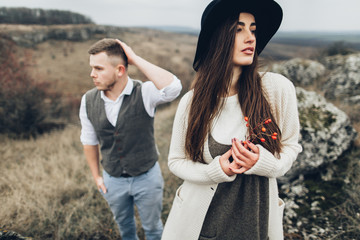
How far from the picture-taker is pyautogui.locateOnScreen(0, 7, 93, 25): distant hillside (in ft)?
67.2

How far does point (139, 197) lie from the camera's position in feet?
6.97

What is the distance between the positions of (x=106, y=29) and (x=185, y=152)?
1452 inches

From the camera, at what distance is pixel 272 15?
1.37m

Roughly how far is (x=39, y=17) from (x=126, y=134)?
3237cm

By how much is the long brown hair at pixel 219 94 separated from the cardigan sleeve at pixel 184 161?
0.18ft

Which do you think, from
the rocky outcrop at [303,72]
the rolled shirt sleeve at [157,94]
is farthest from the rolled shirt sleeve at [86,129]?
the rocky outcrop at [303,72]

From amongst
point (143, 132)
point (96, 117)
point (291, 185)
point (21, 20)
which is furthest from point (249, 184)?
point (21, 20)

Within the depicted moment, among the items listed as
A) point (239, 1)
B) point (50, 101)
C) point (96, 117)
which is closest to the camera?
point (239, 1)

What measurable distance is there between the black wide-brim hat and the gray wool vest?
2.62 feet

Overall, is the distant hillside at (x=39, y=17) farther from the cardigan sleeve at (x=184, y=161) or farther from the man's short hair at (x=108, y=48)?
the cardigan sleeve at (x=184, y=161)

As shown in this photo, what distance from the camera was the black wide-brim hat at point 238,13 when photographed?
1225mm

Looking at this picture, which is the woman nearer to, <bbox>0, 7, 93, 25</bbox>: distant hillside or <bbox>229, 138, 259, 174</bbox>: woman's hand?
<bbox>229, 138, 259, 174</bbox>: woman's hand

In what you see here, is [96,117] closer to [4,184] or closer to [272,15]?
[272,15]

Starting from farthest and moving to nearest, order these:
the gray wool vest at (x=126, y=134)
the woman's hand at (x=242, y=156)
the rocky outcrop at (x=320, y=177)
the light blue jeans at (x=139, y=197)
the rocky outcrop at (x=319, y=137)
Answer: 1. the rocky outcrop at (x=319, y=137)
2. the rocky outcrop at (x=320, y=177)
3. the light blue jeans at (x=139, y=197)
4. the gray wool vest at (x=126, y=134)
5. the woman's hand at (x=242, y=156)
